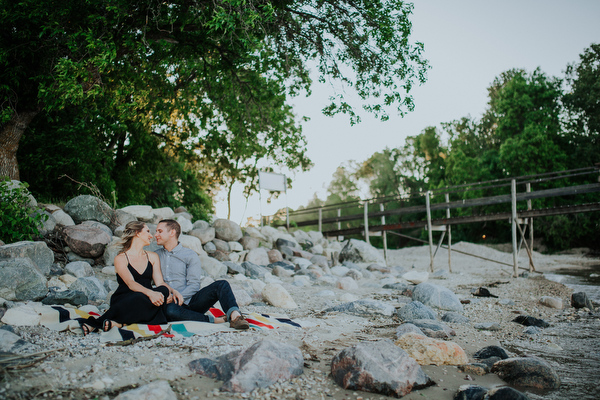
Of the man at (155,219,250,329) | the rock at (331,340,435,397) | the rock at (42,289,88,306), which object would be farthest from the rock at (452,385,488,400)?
the rock at (42,289,88,306)

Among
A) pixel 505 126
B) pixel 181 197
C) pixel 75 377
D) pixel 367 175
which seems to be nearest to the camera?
pixel 75 377

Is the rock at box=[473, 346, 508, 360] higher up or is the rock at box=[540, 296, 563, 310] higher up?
the rock at box=[473, 346, 508, 360]

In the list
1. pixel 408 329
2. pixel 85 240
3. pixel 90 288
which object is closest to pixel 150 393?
pixel 408 329

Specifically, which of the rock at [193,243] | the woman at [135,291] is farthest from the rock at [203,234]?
the woman at [135,291]

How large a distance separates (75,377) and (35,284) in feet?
10.5

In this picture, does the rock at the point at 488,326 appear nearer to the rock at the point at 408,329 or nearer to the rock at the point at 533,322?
the rock at the point at 533,322

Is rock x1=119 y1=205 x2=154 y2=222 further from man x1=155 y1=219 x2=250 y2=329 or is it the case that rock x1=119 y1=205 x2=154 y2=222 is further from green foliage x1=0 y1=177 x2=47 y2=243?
man x1=155 y1=219 x2=250 y2=329

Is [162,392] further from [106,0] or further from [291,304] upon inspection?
[106,0]

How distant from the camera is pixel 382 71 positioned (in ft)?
34.3

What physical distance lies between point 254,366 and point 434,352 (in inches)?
71.8

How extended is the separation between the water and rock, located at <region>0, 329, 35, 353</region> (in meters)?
4.23

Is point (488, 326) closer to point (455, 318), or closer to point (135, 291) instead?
point (455, 318)

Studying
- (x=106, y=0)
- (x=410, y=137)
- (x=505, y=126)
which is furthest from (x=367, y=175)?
(x=106, y=0)

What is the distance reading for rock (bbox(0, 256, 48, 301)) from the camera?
17.5 ft
